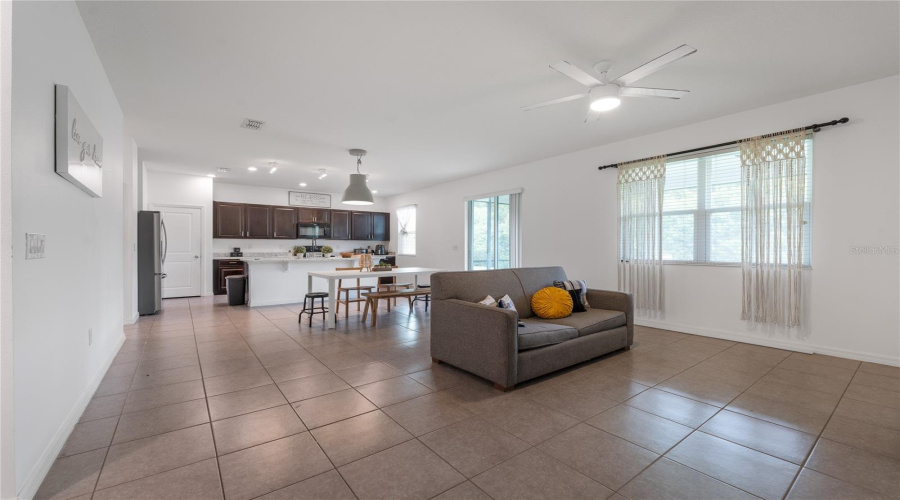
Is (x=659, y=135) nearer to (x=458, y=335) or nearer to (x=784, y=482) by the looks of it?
(x=458, y=335)

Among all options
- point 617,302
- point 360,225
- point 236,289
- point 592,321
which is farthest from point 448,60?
point 360,225

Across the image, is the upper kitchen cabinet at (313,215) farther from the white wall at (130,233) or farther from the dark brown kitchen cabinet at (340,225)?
the white wall at (130,233)

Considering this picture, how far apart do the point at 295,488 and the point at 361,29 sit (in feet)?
9.07

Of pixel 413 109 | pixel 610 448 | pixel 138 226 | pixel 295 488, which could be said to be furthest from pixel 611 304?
pixel 138 226

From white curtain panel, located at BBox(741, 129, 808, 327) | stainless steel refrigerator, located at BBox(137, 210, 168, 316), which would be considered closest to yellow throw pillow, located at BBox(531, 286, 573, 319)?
white curtain panel, located at BBox(741, 129, 808, 327)

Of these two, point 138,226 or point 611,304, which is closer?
point 611,304

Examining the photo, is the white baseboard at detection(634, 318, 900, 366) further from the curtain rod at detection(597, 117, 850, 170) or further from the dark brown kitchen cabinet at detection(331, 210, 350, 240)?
the dark brown kitchen cabinet at detection(331, 210, 350, 240)

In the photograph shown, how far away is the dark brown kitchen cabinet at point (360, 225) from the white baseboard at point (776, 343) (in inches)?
288

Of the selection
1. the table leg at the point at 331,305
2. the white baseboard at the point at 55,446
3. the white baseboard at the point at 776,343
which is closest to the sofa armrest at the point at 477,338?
the table leg at the point at 331,305

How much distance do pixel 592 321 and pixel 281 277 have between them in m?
5.44

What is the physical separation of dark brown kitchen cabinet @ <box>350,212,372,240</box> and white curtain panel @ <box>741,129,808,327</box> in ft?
27.1

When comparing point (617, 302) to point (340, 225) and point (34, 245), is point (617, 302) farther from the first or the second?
point (340, 225)

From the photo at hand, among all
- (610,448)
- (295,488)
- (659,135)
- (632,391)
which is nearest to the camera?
(295,488)

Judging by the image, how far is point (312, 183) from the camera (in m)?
8.43
